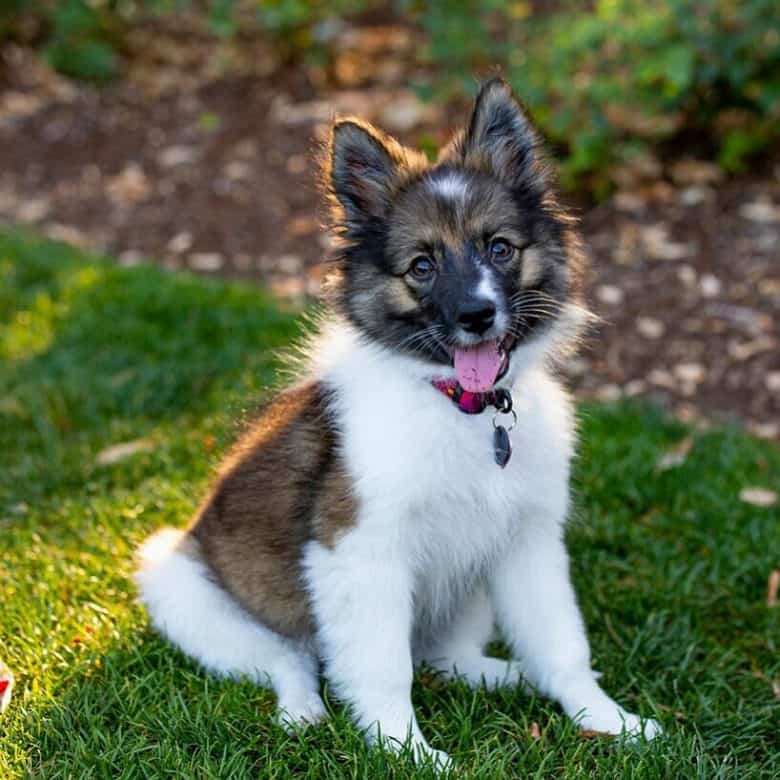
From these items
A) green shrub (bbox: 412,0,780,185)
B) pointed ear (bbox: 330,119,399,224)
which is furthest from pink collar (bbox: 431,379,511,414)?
green shrub (bbox: 412,0,780,185)

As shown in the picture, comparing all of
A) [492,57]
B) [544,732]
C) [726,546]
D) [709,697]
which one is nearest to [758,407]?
[726,546]

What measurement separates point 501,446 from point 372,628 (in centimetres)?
63

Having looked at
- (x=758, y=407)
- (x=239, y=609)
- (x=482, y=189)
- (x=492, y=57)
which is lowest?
(x=758, y=407)

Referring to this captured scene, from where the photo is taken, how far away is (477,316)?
314cm

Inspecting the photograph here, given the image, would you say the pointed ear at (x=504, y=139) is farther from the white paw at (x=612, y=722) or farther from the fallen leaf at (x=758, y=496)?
the fallen leaf at (x=758, y=496)

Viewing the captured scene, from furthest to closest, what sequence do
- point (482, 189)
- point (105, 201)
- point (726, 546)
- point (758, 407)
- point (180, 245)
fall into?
point (105, 201)
point (180, 245)
point (758, 407)
point (726, 546)
point (482, 189)

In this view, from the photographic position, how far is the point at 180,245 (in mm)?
7648

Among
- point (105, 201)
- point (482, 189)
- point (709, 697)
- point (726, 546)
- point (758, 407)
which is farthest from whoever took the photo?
point (105, 201)

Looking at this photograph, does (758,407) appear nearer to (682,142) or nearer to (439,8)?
(682,142)

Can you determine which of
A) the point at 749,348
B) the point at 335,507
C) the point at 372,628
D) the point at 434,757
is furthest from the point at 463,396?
the point at 749,348

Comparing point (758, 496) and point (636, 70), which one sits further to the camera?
point (636, 70)

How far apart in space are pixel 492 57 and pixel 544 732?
18.7 ft

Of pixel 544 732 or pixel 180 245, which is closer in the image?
pixel 544 732

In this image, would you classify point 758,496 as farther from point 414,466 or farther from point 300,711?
point 300,711
